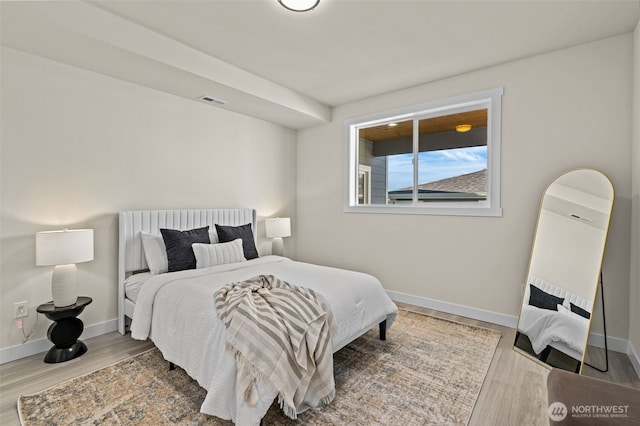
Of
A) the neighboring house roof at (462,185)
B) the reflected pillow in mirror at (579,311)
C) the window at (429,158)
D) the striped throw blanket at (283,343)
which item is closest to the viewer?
the striped throw blanket at (283,343)

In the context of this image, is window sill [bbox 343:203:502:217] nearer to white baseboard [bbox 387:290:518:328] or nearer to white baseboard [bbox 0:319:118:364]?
white baseboard [bbox 387:290:518:328]

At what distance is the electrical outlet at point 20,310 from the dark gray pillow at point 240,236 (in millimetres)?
1708

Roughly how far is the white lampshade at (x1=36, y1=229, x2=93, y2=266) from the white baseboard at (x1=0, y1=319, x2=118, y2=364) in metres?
0.78

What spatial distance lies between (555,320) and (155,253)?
12.0ft

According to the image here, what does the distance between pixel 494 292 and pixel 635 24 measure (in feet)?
8.60

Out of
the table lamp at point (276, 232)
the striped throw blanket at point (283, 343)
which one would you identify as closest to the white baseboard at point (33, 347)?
the striped throw blanket at point (283, 343)

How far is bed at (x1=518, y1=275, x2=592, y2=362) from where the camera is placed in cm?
235

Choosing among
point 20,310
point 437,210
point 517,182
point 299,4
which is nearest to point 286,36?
point 299,4

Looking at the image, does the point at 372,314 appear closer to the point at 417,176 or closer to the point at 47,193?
the point at 417,176

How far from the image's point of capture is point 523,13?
7.73 feet

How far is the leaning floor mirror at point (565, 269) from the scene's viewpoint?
239 cm

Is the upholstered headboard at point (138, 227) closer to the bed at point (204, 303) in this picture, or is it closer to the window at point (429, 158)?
the bed at point (204, 303)

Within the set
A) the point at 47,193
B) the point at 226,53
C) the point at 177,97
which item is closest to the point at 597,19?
the point at 226,53

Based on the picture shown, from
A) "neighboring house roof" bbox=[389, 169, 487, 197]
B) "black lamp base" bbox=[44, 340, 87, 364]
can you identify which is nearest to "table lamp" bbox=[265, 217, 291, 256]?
"neighboring house roof" bbox=[389, 169, 487, 197]
